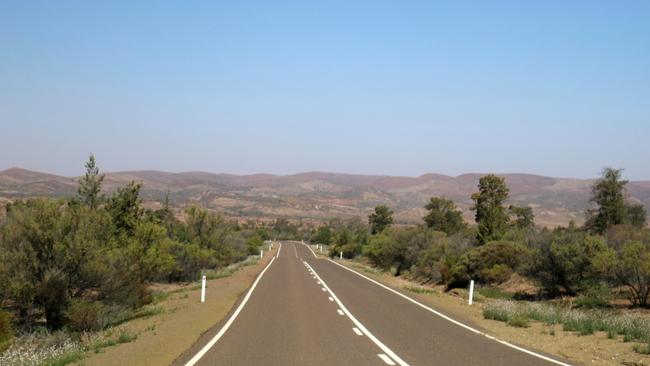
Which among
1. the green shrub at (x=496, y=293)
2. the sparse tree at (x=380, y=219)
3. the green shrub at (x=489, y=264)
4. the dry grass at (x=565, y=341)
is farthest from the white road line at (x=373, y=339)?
the sparse tree at (x=380, y=219)

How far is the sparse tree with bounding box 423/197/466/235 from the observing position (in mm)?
74375

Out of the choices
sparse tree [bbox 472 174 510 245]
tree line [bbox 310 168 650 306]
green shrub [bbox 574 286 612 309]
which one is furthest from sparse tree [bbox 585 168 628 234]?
green shrub [bbox 574 286 612 309]

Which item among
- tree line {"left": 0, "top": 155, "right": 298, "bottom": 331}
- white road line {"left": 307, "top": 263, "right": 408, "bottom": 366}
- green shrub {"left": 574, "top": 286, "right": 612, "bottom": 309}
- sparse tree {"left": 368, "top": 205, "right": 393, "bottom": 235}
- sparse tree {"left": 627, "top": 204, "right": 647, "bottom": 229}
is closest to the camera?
white road line {"left": 307, "top": 263, "right": 408, "bottom": 366}

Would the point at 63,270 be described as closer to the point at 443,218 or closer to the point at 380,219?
the point at 443,218

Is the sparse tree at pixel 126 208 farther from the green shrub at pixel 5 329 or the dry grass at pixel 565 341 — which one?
the dry grass at pixel 565 341

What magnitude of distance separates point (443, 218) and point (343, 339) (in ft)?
212

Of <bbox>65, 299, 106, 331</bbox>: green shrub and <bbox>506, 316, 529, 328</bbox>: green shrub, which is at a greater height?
<bbox>506, 316, 529, 328</bbox>: green shrub

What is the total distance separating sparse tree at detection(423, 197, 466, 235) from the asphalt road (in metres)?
54.2

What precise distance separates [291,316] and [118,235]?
16.5 meters

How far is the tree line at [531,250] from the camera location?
23859mm

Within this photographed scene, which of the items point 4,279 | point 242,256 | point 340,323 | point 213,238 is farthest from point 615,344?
point 242,256

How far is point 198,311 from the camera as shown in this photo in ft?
61.2

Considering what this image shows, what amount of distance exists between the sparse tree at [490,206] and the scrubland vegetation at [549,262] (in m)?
0.08

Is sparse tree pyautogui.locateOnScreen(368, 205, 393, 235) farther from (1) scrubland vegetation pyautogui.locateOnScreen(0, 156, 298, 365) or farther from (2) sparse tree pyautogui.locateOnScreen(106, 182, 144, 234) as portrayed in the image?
(1) scrubland vegetation pyautogui.locateOnScreen(0, 156, 298, 365)
